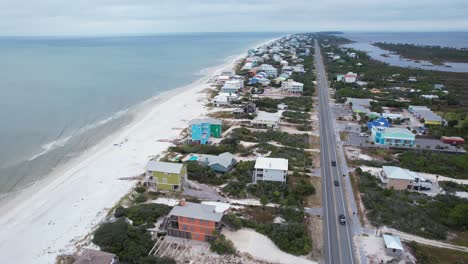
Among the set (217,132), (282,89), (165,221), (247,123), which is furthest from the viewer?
(282,89)

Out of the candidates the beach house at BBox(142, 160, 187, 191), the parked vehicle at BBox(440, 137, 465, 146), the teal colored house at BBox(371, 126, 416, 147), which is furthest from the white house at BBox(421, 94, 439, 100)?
the beach house at BBox(142, 160, 187, 191)

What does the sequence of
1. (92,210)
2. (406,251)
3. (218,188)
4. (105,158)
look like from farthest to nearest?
(105,158) < (218,188) < (92,210) < (406,251)

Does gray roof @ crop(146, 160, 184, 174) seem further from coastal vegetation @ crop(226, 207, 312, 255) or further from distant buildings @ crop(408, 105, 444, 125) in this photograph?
distant buildings @ crop(408, 105, 444, 125)

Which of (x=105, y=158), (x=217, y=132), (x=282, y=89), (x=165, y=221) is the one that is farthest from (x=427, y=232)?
(x=282, y=89)

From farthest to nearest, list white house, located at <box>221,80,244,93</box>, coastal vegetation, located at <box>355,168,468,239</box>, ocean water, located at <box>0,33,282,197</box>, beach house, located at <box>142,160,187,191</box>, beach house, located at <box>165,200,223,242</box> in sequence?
white house, located at <box>221,80,244,93</box> → ocean water, located at <box>0,33,282,197</box> → beach house, located at <box>142,160,187,191</box> → coastal vegetation, located at <box>355,168,468,239</box> → beach house, located at <box>165,200,223,242</box>

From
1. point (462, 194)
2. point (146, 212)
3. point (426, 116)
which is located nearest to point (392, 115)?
point (426, 116)

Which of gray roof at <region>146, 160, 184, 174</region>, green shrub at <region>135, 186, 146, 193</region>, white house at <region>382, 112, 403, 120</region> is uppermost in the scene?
gray roof at <region>146, 160, 184, 174</region>

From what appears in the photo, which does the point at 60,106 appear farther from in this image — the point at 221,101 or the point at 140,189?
the point at 140,189

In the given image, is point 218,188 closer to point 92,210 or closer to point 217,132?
point 92,210
